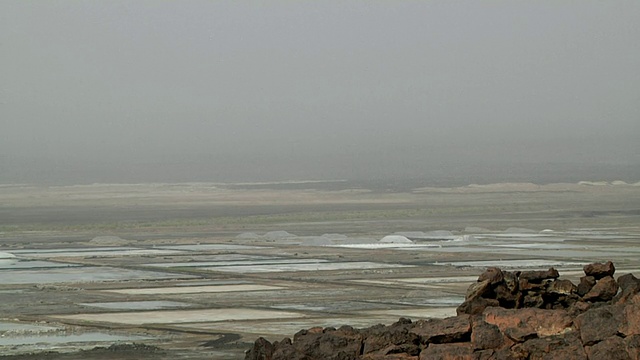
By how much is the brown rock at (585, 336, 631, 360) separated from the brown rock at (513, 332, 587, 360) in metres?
0.07

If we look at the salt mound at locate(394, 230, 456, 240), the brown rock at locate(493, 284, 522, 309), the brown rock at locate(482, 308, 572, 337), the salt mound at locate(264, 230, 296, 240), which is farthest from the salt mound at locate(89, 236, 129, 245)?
the brown rock at locate(482, 308, 572, 337)

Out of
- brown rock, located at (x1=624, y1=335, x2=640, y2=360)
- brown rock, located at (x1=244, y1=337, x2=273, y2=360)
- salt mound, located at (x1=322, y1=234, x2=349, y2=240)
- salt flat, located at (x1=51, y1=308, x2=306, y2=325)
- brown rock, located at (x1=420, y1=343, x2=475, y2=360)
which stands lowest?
salt flat, located at (x1=51, y1=308, x2=306, y2=325)

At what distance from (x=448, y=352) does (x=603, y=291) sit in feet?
8.05

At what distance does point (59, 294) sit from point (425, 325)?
16.6 m

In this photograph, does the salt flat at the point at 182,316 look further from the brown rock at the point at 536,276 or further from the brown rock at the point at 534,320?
the brown rock at the point at 534,320

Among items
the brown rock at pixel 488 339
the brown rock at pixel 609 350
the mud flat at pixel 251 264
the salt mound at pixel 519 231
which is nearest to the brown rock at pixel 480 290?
the brown rock at pixel 488 339

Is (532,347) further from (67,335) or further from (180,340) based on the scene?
(67,335)

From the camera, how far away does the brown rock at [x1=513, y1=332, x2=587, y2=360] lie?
9.40 m

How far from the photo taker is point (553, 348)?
31.4ft

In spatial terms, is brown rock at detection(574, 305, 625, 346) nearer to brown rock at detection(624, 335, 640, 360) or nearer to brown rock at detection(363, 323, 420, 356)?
brown rock at detection(624, 335, 640, 360)

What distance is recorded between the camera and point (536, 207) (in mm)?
82312

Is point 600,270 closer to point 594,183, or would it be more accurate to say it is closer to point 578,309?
point 578,309

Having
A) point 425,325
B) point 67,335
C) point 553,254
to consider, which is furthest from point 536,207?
point 425,325

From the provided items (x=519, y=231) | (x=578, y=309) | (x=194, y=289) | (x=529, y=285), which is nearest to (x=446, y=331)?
(x=578, y=309)
